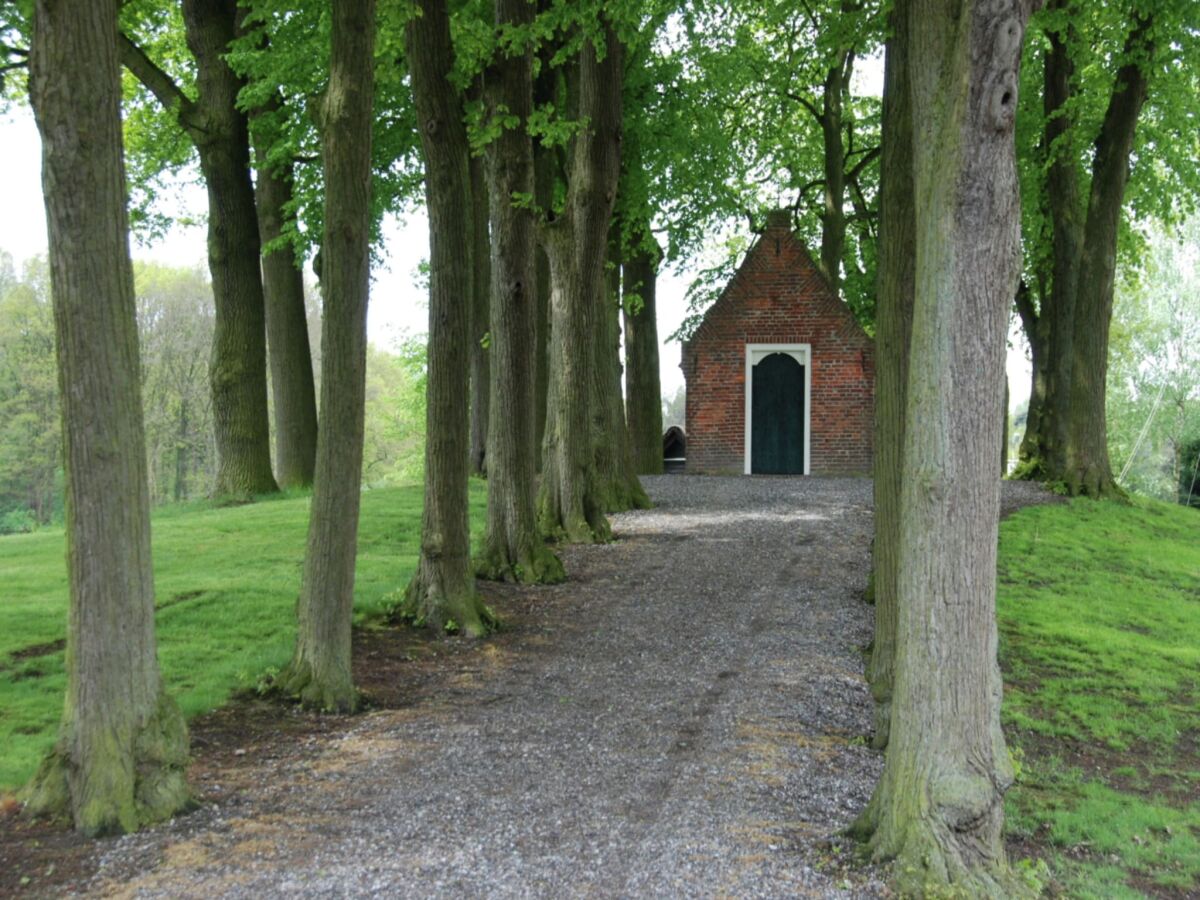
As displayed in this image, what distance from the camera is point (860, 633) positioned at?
11906 millimetres

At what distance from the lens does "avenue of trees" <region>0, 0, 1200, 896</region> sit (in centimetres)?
600

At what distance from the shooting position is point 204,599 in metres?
11.8

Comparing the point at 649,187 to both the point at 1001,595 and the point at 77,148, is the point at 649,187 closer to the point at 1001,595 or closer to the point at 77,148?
the point at 1001,595

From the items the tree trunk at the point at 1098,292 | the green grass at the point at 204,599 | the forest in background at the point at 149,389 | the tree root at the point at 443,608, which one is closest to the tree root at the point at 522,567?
the green grass at the point at 204,599

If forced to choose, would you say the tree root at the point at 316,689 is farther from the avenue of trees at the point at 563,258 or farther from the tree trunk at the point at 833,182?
the tree trunk at the point at 833,182

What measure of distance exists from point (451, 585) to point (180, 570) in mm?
3754

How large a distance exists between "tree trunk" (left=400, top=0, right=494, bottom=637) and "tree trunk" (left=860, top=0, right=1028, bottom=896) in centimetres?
603

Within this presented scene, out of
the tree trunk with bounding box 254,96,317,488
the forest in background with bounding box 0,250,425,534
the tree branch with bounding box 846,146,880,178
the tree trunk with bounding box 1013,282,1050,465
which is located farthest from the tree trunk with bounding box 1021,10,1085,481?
the forest in background with bounding box 0,250,425,534

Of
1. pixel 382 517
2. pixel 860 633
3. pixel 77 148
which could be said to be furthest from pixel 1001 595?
pixel 77 148

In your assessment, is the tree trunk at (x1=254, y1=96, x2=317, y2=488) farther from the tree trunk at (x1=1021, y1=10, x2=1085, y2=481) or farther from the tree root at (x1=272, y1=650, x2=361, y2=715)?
the tree trunk at (x1=1021, y1=10, x2=1085, y2=481)

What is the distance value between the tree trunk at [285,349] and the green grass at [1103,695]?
477 inches

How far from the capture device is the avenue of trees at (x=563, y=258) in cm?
600

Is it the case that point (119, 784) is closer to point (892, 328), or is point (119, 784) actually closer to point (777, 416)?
point (892, 328)

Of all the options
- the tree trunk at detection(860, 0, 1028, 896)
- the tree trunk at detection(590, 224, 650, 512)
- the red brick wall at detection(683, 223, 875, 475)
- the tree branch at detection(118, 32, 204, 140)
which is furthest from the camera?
the red brick wall at detection(683, 223, 875, 475)
